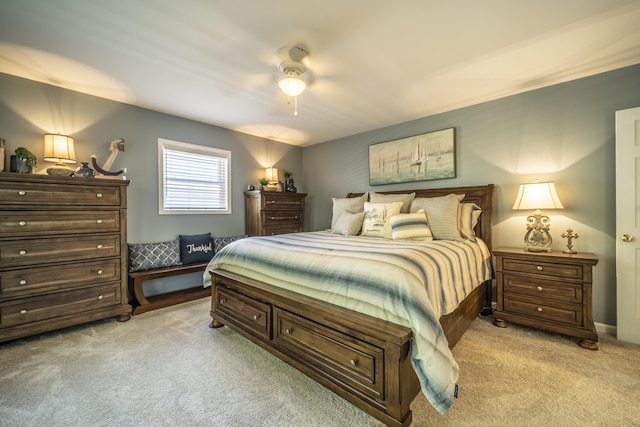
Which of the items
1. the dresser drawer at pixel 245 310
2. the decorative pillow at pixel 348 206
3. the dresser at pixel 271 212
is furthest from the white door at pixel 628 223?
the dresser at pixel 271 212

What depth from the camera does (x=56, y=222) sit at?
8.13ft

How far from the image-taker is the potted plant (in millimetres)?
2416

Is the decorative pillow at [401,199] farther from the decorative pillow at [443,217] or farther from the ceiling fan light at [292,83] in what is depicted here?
the ceiling fan light at [292,83]

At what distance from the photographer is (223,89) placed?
2.86 meters

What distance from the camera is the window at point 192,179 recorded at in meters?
3.63

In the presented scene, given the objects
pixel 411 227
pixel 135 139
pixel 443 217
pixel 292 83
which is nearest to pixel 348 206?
pixel 411 227

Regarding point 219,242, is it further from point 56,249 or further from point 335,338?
point 335,338

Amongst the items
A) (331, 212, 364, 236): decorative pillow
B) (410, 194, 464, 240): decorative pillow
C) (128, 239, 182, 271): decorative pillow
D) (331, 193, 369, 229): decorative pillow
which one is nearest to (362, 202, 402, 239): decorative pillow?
(331, 212, 364, 236): decorative pillow

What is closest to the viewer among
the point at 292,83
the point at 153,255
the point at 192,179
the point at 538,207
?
the point at 292,83

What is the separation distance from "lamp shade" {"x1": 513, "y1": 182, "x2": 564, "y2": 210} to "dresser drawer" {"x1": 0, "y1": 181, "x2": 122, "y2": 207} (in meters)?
4.23

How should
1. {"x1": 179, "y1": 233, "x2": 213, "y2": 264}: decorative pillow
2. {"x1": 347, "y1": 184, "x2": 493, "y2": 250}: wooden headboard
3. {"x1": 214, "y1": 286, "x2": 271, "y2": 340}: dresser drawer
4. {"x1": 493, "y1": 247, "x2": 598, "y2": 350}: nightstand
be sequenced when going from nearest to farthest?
{"x1": 214, "y1": 286, "x2": 271, "y2": 340}: dresser drawer, {"x1": 493, "y1": 247, "x2": 598, "y2": 350}: nightstand, {"x1": 347, "y1": 184, "x2": 493, "y2": 250}: wooden headboard, {"x1": 179, "y1": 233, "x2": 213, "y2": 264}: decorative pillow

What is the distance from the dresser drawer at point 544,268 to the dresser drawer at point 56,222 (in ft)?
13.3

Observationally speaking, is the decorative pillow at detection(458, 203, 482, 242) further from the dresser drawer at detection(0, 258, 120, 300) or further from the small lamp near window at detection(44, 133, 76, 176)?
the small lamp near window at detection(44, 133, 76, 176)

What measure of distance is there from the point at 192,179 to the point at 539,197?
168 inches
